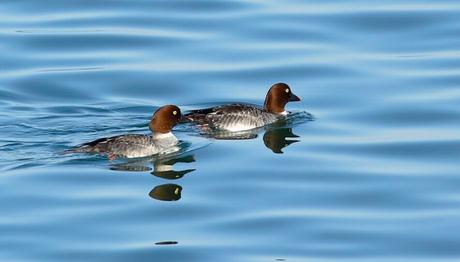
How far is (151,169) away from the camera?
19.5 meters

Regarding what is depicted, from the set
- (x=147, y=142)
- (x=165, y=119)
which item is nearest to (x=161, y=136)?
(x=165, y=119)

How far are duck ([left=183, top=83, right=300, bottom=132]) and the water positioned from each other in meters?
0.24

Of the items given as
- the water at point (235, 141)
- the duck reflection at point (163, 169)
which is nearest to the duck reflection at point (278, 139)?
the water at point (235, 141)

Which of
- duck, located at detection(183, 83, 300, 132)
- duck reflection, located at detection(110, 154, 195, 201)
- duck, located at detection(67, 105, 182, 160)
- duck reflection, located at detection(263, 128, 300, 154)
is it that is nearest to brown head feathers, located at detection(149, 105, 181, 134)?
duck, located at detection(67, 105, 182, 160)

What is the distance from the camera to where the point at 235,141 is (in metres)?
21.1

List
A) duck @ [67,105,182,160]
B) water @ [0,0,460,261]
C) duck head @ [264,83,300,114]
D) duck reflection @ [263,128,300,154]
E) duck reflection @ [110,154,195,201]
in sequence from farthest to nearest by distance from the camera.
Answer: duck head @ [264,83,300,114] < duck reflection @ [263,128,300,154] < duck @ [67,105,182,160] < duck reflection @ [110,154,195,201] < water @ [0,0,460,261]

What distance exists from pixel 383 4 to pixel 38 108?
8609 mm

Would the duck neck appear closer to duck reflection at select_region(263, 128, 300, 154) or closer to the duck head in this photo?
duck reflection at select_region(263, 128, 300, 154)

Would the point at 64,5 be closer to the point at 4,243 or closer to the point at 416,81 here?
A: the point at 416,81

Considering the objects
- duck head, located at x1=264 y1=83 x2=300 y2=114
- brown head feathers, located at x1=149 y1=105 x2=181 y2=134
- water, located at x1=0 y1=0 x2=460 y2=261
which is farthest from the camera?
duck head, located at x1=264 y1=83 x2=300 y2=114

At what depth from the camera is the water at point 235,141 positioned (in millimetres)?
16250

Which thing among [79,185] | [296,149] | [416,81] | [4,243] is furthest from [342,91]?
[4,243]

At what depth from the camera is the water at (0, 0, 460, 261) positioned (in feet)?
53.3

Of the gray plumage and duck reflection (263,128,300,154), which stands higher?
the gray plumage
